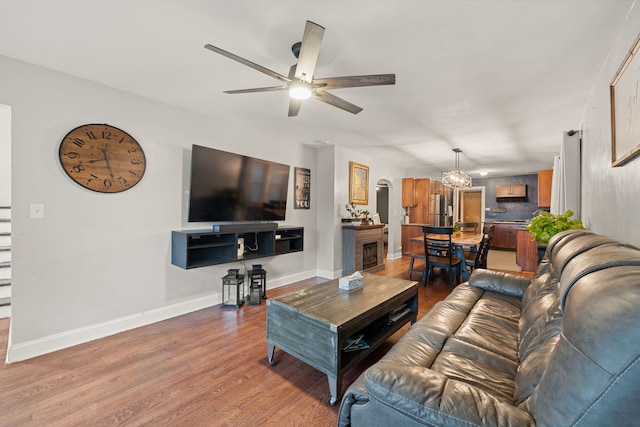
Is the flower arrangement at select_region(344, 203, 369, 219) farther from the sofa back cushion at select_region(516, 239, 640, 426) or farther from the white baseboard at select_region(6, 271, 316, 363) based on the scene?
the sofa back cushion at select_region(516, 239, 640, 426)

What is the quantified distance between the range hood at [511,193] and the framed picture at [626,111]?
764 cm

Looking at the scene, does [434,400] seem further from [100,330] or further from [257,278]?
[100,330]

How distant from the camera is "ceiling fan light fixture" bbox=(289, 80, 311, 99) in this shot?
191cm

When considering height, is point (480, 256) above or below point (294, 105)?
below

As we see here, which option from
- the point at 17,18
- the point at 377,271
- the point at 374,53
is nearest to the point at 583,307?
the point at 374,53

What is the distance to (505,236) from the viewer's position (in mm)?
8148

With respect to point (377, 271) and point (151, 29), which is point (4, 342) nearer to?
point (151, 29)

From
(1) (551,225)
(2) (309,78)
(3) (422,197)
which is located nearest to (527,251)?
(3) (422,197)

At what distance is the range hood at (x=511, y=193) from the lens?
27.5 ft

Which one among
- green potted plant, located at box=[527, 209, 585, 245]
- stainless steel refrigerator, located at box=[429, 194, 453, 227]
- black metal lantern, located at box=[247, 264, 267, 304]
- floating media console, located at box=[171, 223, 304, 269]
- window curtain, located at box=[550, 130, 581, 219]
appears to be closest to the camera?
green potted plant, located at box=[527, 209, 585, 245]

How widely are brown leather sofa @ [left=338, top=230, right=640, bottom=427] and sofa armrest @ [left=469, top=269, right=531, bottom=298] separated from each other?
1.64 feet

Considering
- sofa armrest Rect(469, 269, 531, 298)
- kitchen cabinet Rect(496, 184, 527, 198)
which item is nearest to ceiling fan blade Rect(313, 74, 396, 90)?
sofa armrest Rect(469, 269, 531, 298)

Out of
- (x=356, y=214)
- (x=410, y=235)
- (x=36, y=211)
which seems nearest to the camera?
(x=36, y=211)

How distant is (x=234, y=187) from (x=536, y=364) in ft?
10.6
